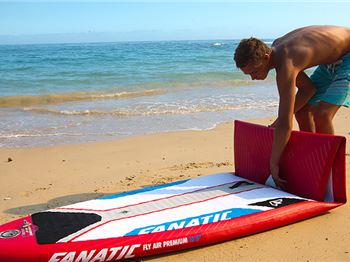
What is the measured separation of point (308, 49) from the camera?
3396 millimetres

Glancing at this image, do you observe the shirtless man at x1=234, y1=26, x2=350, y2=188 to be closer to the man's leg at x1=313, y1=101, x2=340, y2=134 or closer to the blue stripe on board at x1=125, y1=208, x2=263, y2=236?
the man's leg at x1=313, y1=101, x2=340, y2=134

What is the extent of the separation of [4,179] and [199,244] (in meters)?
2.64

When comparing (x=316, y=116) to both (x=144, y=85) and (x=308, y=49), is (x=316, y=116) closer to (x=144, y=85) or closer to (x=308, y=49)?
(x=308, y=49)

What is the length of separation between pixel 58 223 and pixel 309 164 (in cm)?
188

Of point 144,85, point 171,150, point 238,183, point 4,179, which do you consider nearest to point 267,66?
point 238,183

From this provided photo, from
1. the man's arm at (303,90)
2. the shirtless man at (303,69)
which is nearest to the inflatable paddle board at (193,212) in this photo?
the shirtless man at (303,69)

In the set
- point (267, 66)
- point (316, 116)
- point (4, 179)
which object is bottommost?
point (4, 179)

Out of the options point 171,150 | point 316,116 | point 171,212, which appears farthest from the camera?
point 171,150

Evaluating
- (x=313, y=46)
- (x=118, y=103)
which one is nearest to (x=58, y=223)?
(x=313, y=46)

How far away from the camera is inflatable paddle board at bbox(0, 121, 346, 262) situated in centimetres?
272

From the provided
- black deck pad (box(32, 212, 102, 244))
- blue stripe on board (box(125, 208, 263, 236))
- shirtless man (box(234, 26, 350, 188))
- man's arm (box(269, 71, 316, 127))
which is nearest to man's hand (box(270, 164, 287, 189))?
shirtless man (box(234, 26, 350, 188))

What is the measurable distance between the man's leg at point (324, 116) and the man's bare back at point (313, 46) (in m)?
0.35

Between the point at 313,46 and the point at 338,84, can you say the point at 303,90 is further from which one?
the point at 313,46

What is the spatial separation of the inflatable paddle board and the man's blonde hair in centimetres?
70
